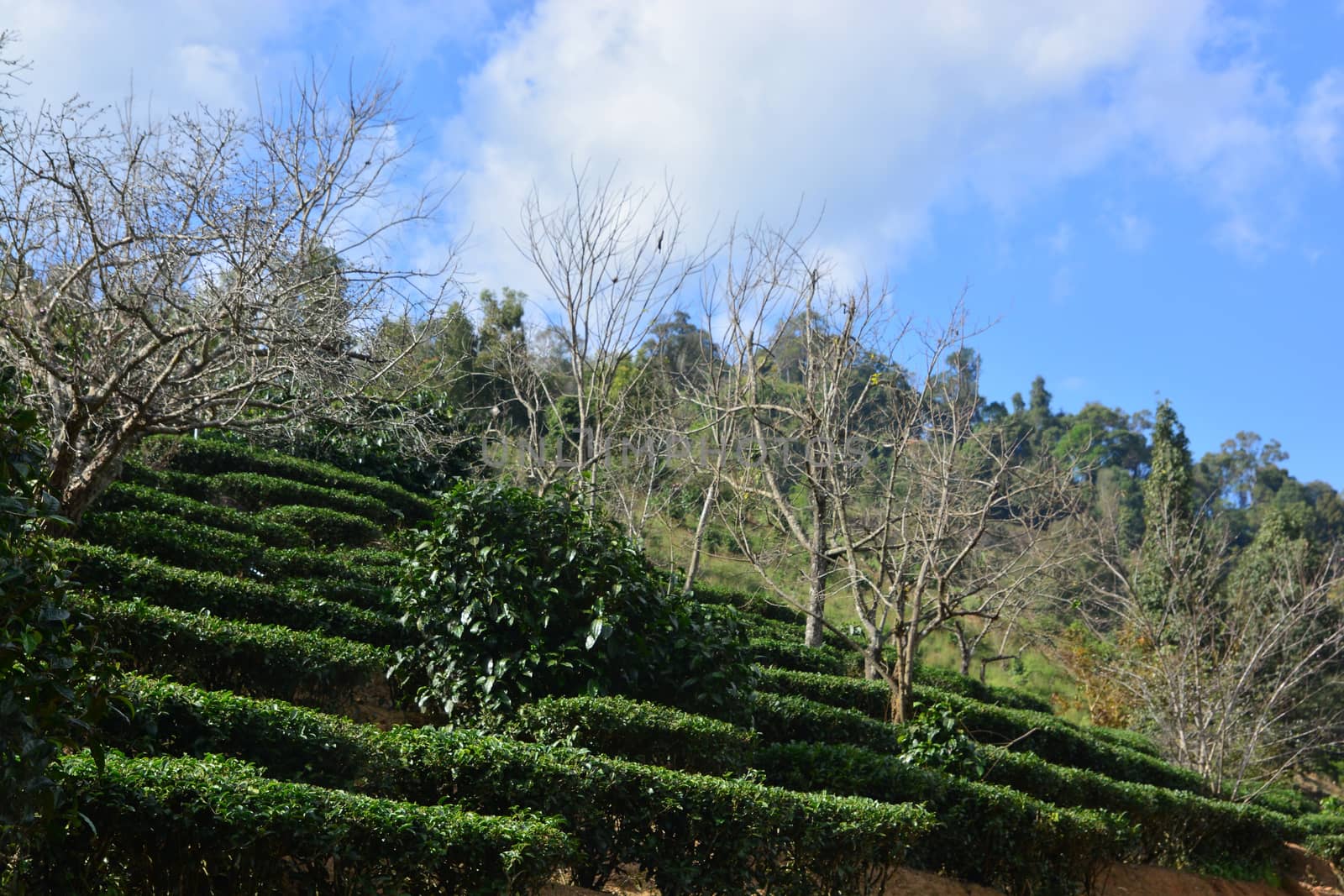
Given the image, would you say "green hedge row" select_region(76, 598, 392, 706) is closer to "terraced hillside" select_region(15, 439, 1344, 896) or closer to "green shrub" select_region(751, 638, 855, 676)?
"terraced hillside" select_region(15, 439, 1344, 896)

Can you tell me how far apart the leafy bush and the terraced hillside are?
354 millimetres

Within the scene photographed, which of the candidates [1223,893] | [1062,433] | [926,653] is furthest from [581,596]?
[1062,433]

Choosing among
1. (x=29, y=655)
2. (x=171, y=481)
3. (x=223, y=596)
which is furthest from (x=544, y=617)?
(x=171, y=481)

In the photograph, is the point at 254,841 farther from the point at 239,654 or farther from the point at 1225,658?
the point at 1225,658

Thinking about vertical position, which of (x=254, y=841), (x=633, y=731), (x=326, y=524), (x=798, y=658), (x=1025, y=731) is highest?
(x=326, y=524)

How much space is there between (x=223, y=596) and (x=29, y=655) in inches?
191

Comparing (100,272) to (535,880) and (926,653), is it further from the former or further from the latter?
(926,653)

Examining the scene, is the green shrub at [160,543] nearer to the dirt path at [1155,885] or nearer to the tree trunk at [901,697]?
the dirt path at [1155,885]

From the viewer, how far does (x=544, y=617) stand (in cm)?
646

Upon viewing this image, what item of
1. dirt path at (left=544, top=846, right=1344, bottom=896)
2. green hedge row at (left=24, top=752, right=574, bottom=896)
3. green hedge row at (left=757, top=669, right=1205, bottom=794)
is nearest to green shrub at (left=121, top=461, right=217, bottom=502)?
green hedge row at (left=757, top=669, right=1205, bottom=794)

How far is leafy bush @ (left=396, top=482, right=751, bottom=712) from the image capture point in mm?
6406

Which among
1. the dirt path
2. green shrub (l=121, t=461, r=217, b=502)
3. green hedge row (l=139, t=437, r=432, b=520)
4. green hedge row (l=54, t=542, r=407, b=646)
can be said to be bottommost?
the dirt path

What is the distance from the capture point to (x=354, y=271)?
7.29 m

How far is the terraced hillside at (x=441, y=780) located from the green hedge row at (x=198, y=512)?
3cm
